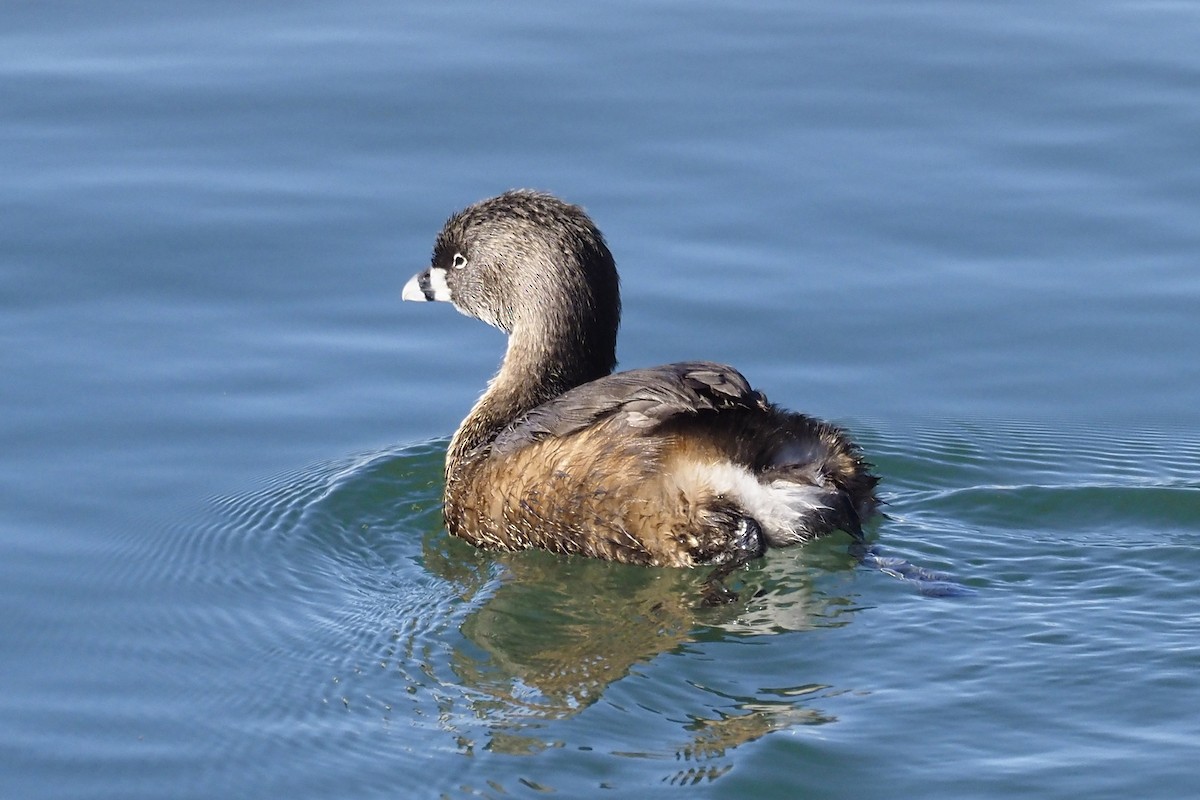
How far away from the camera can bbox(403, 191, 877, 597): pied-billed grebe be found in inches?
300

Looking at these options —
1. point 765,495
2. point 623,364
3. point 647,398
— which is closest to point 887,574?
point 765,495

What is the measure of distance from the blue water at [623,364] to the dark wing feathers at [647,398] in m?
0.61

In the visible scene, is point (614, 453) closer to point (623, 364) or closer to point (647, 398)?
point (647, 398)

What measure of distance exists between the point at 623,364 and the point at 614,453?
2293 mm

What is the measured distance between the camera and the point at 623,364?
10.0 metres

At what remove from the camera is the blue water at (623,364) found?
6535 millimetres

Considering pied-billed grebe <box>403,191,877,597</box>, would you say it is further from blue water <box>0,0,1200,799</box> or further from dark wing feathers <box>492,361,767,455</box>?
blue water <box>0,0,1200,799</box>

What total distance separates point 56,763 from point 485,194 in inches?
214

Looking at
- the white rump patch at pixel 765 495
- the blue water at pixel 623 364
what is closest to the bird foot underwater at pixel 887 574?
the blue water at pixel 623 364

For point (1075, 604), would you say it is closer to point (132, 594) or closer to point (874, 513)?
point (874, 513)

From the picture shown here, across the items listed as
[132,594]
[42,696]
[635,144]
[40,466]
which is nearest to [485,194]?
[635,144]

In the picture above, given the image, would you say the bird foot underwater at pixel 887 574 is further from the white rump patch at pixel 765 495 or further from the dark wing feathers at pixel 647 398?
the dark wing feathers at pixel 647 398

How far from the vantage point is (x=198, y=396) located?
9.63 m

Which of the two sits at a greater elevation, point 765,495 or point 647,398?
point 647,398
